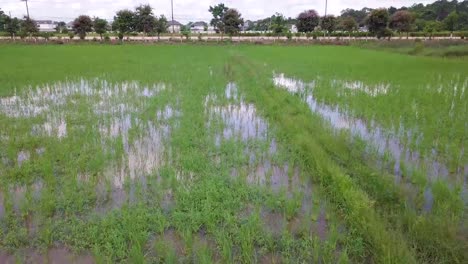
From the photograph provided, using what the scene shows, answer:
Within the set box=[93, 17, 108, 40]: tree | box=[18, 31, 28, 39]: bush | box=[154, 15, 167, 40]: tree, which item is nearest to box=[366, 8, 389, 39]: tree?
box=[154, 15, 167, 40]: tree

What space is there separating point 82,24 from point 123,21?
479 centimetres

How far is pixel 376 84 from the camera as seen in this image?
10.1m

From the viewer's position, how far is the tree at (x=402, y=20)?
3694 centimetres

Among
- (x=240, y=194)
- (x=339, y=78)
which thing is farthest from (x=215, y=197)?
(x=339, y=78)

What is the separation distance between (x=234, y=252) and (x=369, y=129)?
4153 millimetres

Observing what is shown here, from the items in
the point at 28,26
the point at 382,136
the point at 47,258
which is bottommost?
the point at 47,258

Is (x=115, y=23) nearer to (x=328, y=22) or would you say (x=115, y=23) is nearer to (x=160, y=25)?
(x=160, y=25)

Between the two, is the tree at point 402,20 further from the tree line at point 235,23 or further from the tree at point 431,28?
the tree at point 431,28

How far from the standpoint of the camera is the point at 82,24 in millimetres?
37250

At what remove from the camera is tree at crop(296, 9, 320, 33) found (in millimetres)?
40625

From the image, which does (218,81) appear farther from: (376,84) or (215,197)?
(215,197)

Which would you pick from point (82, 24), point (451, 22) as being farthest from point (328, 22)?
point (82, 24)

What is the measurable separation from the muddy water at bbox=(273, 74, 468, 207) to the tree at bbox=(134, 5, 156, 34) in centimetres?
3288

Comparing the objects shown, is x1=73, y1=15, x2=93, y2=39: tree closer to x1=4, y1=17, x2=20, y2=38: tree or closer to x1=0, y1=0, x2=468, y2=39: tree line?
x1=0, y1=0, x2=468, y2=39: tree line
